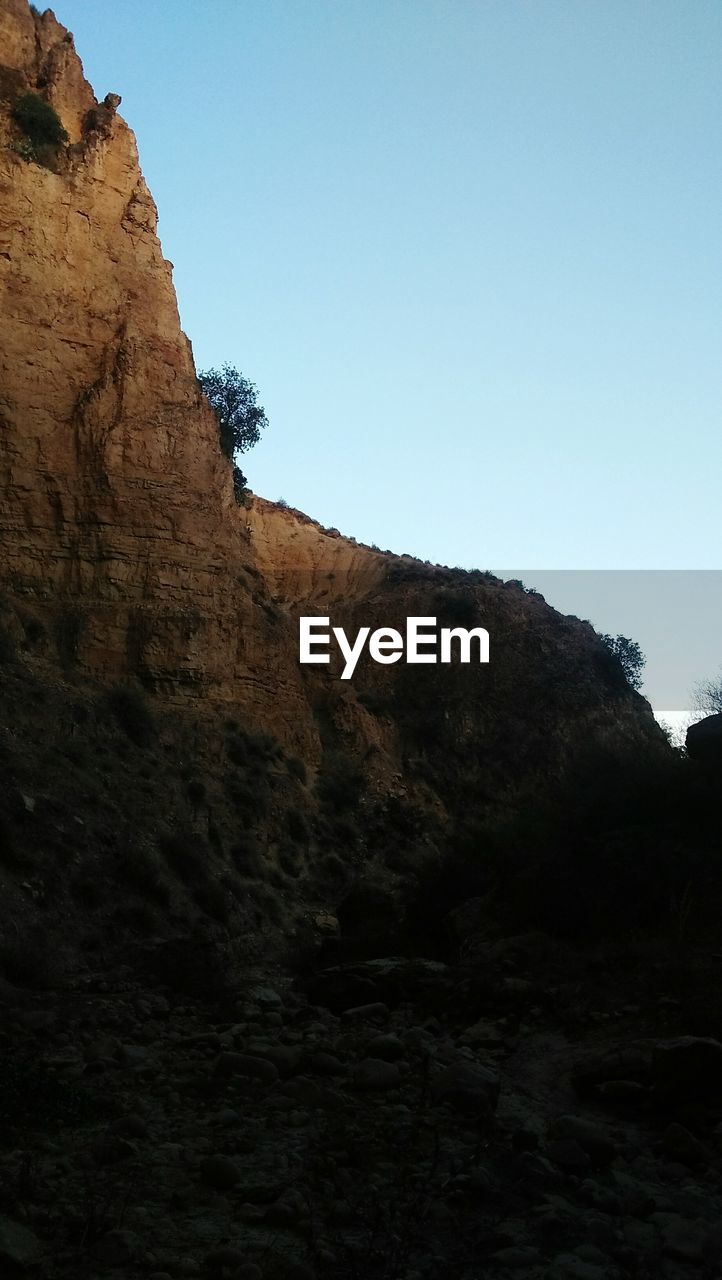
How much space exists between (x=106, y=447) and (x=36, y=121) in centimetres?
893

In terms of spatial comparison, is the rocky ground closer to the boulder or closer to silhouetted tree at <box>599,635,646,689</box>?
the boulder

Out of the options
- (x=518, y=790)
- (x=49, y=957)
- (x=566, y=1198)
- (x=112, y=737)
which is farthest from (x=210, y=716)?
(x=566, y=1198)

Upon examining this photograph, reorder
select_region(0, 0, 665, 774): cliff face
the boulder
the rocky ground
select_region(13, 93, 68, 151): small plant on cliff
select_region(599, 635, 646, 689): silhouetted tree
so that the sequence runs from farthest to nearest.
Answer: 1. select_region(599, 635, 646, 689): silhouetted tree
2. select_region(13, 93, 68, 151): small plant on cliff
3. select_region(0, 0, 665, 774): cliff face
4. the boulder
5. the rocky ground

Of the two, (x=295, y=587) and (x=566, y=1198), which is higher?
(x=295, y=587)

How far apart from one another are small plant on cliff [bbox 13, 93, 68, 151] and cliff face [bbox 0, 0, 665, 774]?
245 mm

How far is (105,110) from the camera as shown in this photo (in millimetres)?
29547

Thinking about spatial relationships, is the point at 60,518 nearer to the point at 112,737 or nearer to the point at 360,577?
the point at 112,737

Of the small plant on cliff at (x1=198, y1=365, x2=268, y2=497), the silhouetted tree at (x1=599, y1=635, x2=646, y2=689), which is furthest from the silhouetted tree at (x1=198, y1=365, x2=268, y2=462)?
the silhouetted tree at (x1=599, y1=635, x2=646, y2=689)

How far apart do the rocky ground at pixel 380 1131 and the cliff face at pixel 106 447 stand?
13890 mm

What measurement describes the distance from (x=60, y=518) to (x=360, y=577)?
63.8ft

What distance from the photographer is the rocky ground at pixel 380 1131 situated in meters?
5.80

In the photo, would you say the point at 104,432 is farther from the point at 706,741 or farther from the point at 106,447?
the point at 706,741

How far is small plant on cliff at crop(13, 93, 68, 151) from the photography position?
27656 millimetres

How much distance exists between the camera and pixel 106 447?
85.9ft
